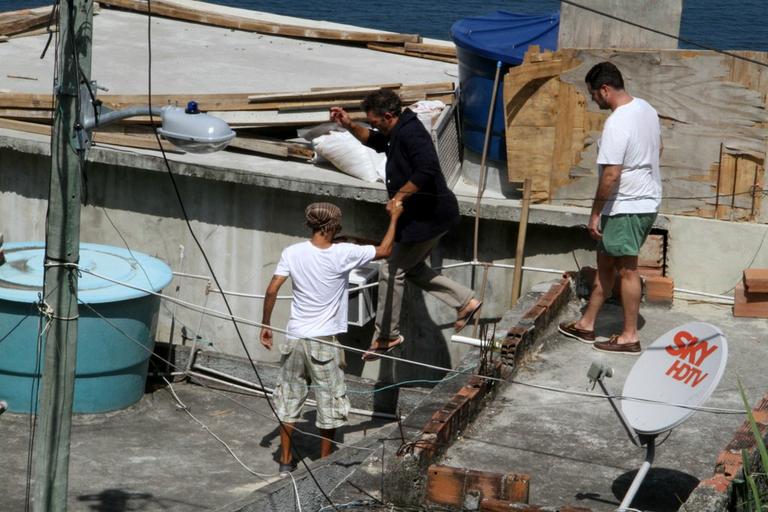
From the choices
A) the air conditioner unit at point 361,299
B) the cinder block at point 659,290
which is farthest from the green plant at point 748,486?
the air conditioner unit at point 361,299

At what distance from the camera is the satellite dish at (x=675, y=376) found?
239 inches

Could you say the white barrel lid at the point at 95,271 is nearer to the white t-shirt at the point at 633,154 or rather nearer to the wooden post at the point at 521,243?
the wooden post at the point at 521,243

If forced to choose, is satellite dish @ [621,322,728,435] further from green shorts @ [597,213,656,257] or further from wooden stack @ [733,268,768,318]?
wooden stack @ [733,268,768,318]

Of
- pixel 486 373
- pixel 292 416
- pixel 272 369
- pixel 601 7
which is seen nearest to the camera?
pixel 486 373

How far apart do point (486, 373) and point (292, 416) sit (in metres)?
1.54

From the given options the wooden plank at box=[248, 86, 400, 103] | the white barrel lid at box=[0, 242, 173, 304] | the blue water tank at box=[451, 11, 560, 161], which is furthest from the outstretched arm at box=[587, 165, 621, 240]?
the wooden plank at box=[248, 86, 400, 103]

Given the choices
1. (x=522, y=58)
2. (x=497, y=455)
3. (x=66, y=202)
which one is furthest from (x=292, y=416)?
(x=522, y=58)

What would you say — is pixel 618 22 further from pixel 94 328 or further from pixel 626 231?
pixel 94 328

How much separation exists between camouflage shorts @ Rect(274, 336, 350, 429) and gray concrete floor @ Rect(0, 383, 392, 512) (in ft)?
2.24

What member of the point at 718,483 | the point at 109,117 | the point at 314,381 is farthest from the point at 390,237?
the point at 718,483

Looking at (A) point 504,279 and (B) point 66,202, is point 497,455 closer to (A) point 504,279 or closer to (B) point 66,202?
(B) point 66,202

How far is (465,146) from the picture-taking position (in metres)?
11.5

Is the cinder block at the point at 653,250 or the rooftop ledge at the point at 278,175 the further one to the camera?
the rooftop ledge at the point at 278,175

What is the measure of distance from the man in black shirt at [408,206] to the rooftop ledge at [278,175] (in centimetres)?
90
